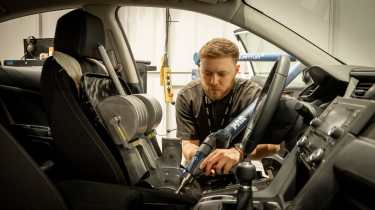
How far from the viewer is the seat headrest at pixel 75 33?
5.74 feet

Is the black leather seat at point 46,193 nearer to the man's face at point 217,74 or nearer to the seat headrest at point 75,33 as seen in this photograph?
the seat headrest at point 75,33

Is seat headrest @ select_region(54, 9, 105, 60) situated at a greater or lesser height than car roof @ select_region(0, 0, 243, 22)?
lesser

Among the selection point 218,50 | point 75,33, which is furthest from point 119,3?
point 218,50

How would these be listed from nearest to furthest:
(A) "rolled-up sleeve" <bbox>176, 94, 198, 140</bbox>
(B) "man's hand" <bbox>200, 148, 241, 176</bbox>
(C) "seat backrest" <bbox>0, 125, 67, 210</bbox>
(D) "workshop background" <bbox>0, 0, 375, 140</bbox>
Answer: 1. (B) "man's hand" <bbox>200, 148, 241, 176</bbox>
2. (C) "seat backrest" <bbox>0, 125, 67, 210</bbox>
3. (A) "rolled-up sleeve" <bbox>176, 94, 198, 140</bbox>
4. (D) "workshop background" <bbox>0, 0, 375, 140</bbox>

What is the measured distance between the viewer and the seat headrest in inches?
68.9

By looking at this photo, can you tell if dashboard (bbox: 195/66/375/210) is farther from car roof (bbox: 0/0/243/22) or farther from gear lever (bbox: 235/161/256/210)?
car roof (bbox: 0/0/243/22)

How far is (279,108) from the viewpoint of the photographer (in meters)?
1.47

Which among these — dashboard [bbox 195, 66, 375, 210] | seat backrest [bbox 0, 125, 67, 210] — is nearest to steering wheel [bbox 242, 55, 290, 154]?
dashboard [bbox 195, 66, 375, 210]

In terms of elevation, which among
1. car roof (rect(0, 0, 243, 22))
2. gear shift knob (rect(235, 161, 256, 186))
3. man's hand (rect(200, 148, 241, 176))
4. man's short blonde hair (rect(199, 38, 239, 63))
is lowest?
man's hand (rect(200, 148, 241, 176))

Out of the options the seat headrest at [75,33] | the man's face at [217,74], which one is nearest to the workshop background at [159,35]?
the man's face at [217,74]

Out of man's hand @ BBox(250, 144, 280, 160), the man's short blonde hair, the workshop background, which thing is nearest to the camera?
man's hand @ BBox(250, 144, 280, 160)

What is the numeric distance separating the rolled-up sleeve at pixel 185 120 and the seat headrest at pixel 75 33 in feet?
2.86

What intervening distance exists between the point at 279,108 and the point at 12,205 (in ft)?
3.63

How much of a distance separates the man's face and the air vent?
998mm
